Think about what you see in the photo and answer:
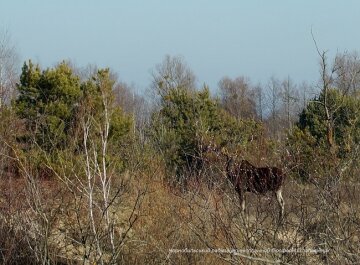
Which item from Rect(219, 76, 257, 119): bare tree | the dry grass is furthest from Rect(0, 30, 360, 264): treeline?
Rect(219, 76, 257, 119): bare tree

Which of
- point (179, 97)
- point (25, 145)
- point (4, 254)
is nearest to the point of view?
point (4, 254)

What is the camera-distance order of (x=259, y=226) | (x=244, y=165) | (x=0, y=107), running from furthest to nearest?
1. (x=0, y=107)
2. (x=244, y=165)
3. (x=259, y=226)

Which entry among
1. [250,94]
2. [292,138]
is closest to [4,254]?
[292,138]

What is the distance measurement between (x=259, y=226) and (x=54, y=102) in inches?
374

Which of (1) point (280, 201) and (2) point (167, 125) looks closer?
(1) point (280, 201)

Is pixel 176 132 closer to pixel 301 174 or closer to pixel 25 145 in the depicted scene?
pixel 25 145

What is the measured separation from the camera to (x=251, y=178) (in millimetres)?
9055

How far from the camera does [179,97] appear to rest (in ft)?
72.7

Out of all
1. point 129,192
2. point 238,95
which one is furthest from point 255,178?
point 238,95

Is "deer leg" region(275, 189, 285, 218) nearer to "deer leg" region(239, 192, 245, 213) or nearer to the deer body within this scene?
the deer body

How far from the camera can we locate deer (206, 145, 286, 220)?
844cm

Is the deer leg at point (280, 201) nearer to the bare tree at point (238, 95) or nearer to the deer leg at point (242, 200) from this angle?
the deer leg at point (242, 200)

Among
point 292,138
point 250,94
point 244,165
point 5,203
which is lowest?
point 5,203

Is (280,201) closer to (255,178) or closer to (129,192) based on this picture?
(255,178)
